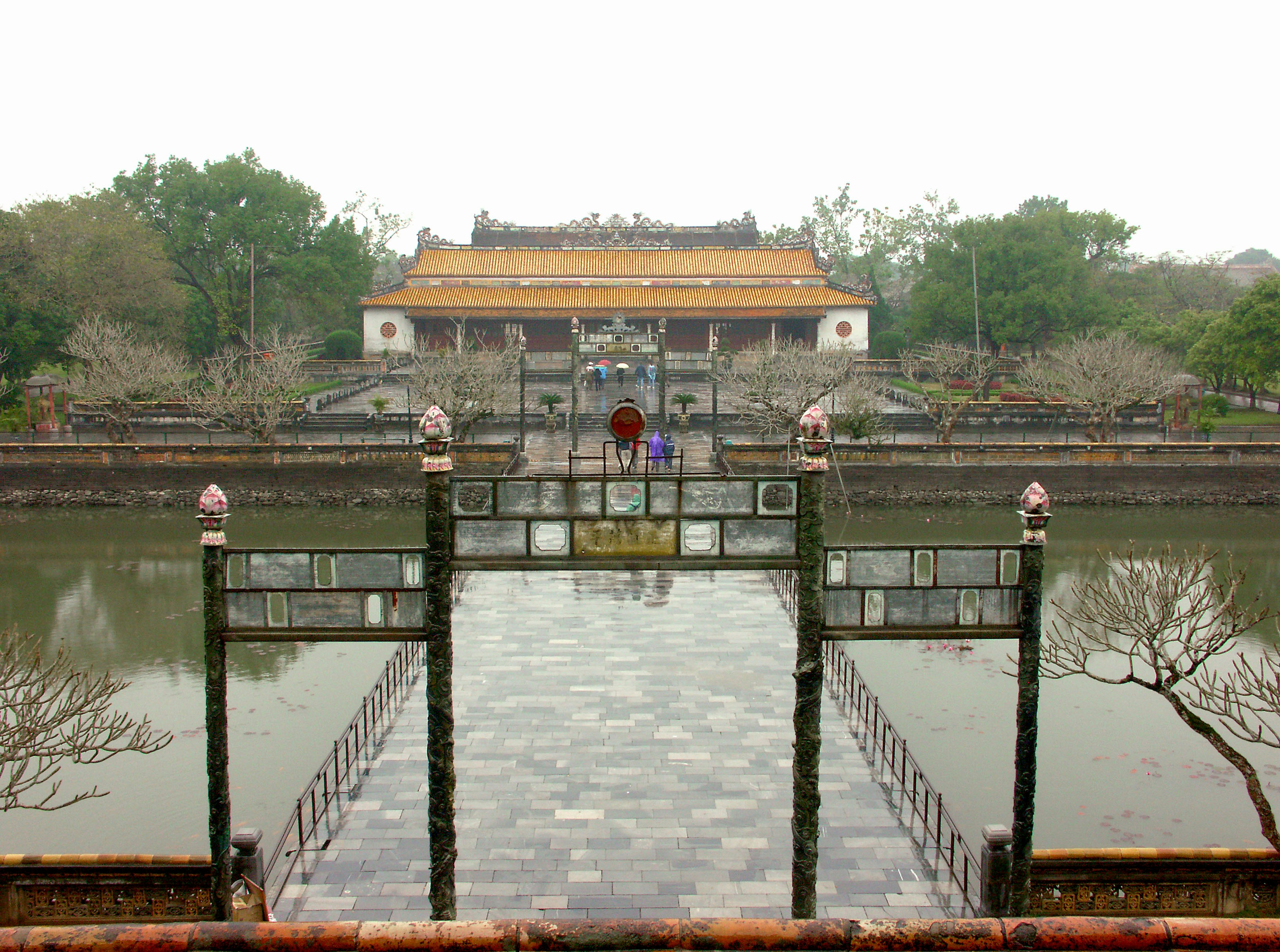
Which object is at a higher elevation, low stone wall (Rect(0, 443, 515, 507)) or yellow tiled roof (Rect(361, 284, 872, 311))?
yellow tiled roof (Rect(361, 284, 872, 311))

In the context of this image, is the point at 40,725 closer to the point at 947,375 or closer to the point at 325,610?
the point at 325,610

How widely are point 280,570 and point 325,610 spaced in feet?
1.37

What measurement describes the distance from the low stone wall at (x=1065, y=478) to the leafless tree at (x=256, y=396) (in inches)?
524

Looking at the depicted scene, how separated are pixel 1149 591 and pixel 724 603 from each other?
8330 millimetres

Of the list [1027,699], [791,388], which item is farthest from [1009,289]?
[1027,699]

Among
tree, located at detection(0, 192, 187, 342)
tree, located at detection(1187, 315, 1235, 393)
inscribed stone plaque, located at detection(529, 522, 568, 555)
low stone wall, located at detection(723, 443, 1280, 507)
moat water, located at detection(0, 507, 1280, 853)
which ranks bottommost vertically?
moat water, located at detection(0, 507, 1280, 853)

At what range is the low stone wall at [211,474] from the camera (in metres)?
28.5

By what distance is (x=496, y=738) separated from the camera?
38.0 ft

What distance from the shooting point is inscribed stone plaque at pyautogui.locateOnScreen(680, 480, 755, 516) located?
744 centimetres

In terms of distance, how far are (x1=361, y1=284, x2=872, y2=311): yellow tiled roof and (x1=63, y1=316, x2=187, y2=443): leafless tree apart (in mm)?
15813

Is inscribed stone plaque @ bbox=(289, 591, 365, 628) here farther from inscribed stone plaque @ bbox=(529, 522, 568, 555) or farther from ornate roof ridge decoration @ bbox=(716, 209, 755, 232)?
ornate roof ridge decoration @ bbox=(716, 209, 755, 232)

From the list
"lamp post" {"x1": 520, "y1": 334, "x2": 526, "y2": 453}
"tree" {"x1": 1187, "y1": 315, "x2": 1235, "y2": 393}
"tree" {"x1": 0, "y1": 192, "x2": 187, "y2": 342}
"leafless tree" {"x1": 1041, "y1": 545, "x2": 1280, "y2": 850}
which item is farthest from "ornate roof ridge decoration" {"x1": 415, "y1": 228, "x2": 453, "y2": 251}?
"leafless tree" {"x1": 1041, "y1": 545, "x2": 1280, "y2": 850}

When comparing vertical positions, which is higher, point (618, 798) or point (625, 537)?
point (625, 537)

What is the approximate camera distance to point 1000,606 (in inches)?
287
